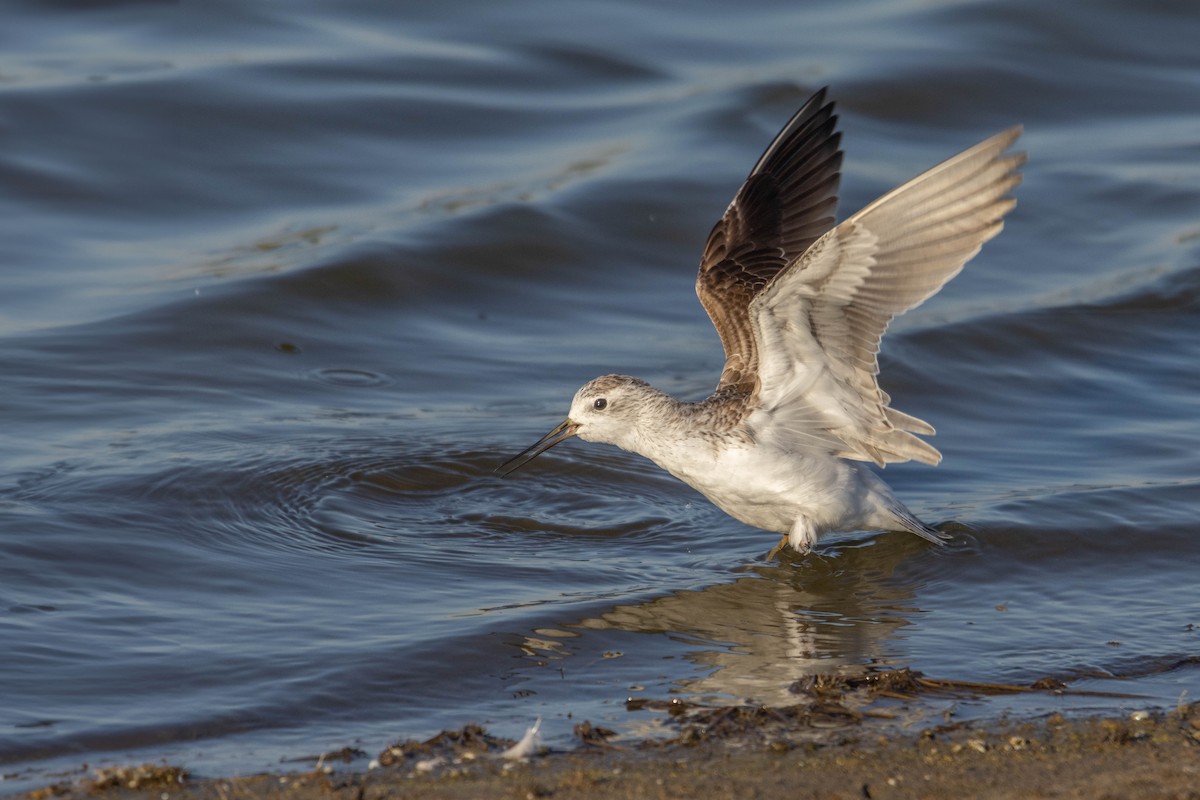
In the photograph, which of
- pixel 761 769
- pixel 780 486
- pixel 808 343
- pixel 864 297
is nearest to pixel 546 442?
pixel 780 486

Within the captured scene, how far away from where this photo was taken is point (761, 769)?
416cm

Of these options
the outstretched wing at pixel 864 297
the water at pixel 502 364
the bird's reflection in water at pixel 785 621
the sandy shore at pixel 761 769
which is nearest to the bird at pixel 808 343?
the outstretched wing at pixel 864 297

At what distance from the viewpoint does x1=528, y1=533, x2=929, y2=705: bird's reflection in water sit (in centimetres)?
529

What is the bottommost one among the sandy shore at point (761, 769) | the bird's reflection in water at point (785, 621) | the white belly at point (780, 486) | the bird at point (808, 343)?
the sandy shore at point (761, 769)

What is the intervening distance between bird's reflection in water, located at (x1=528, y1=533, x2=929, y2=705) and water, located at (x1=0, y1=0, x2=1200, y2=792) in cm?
3

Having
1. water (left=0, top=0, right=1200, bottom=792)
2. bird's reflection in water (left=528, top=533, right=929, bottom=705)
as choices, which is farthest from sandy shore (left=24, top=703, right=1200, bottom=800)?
bird's reflection in water (left=528, top=533, right=929, bottom=705)

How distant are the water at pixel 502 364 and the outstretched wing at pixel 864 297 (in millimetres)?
637

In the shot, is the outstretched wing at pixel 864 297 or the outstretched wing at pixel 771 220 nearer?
the outstretched wing at pixel 864 297

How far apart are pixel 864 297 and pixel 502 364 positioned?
3.76 meters

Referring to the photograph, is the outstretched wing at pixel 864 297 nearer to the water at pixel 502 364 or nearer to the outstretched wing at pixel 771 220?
the water at pixel 502 364

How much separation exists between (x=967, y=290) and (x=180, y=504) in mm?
6402

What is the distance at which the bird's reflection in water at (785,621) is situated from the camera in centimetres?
529

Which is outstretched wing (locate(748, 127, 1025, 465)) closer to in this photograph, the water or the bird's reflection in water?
the bird's reflection in water

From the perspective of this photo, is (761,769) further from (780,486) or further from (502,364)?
(502,364)
